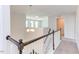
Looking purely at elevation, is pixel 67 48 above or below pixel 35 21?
below

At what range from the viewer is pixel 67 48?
1.56 metres

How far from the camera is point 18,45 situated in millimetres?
1462

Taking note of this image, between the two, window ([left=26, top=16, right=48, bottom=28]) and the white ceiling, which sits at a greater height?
the white ceiling

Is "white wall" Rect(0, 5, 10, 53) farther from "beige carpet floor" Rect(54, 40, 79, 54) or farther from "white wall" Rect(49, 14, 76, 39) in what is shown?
"beige carpet floor" Rect(54, 40, 79, 54)

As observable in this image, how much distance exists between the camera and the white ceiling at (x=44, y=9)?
5.11ft

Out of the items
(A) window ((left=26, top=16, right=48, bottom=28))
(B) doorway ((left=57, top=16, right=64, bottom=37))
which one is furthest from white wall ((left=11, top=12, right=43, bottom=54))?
(B) doorway ((left=57, top=16, right=64, bottom=37))

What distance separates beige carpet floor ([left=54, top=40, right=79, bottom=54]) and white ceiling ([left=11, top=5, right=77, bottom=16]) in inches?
16.2

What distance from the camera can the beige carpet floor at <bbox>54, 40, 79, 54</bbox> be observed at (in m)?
1.52

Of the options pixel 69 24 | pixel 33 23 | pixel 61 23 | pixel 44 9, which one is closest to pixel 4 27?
pixel 33 23

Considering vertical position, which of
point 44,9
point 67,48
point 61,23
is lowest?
point 67,48

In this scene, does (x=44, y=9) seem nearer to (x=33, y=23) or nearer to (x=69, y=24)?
(x=33, y=23)

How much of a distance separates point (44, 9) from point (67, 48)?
62 cm
